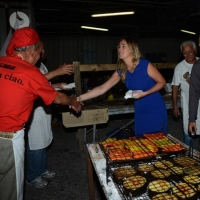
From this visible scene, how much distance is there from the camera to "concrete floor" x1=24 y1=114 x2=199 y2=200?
3.66m

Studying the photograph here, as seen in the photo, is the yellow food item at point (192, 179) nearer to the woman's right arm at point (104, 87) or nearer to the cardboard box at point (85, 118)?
the woman's right arm at point (104, 87)

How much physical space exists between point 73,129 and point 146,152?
224 inches

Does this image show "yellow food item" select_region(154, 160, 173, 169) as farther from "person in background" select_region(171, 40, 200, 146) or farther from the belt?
"person in background" select_region(171, 40, 200, 146)

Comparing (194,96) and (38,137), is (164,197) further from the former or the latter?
(38,137)

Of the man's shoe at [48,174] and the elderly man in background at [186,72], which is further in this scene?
the man's shoe at [48,174]

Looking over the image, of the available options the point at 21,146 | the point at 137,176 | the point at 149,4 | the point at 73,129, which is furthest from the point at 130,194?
the point at 149,4

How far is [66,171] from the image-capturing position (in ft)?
14.8

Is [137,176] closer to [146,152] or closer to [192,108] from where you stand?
[146,152]

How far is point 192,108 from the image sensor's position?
301 cm

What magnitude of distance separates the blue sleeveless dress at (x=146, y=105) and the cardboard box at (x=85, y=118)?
6.31 ft

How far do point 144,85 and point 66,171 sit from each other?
9.20 ft

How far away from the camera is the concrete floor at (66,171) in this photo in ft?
12.0

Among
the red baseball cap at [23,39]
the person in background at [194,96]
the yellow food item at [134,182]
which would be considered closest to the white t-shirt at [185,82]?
the person in background at [194,96]

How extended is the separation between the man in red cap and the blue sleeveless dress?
4.24ft
